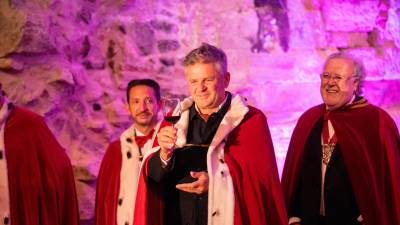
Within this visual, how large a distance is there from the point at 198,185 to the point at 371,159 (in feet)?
4.10

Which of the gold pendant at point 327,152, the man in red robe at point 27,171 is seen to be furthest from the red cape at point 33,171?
the gold pendant at point 327,152

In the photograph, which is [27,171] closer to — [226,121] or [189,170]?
[189,170]

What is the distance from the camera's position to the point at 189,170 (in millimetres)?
2727

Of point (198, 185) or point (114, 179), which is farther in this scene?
point (114, 179)

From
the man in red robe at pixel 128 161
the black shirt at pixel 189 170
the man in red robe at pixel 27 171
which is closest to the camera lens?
the black shirt at pixel 189 170

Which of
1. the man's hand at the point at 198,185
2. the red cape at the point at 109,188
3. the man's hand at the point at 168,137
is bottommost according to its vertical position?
the red cape at the point at 109,188

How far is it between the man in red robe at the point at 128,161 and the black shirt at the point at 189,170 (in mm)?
604

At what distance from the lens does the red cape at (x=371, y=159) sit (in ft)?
10.6

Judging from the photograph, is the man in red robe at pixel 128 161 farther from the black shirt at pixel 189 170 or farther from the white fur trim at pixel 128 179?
the black shirt at pixel 189 170

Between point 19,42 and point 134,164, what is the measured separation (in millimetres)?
1255

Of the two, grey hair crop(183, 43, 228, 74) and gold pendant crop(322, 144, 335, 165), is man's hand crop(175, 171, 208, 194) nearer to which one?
grey hair crop(183, 43, 228, 74)

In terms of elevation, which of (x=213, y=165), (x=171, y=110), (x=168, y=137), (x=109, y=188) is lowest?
(x=109, y=188)

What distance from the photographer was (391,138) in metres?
3.34

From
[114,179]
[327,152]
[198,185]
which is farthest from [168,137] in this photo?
[327,152]
